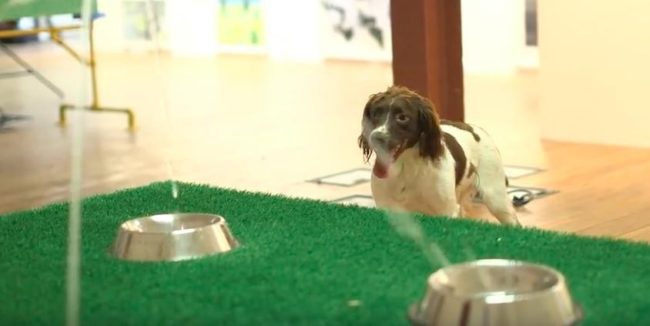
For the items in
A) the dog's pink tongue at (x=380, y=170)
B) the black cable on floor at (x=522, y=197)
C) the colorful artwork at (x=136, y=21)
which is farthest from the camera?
the colorful artwork at (x=136, y=21)

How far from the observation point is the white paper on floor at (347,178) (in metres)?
4.05

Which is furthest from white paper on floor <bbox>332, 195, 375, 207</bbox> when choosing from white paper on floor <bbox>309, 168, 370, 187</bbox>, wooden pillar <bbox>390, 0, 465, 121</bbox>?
wooden pillar <bbox>390, 0, 465, 121</bbox>

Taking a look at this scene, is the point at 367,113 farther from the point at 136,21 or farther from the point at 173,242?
the point at 136,21

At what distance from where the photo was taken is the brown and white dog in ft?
9.80

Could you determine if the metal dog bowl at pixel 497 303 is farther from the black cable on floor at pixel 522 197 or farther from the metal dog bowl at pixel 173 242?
the black cable on floor at pixel 522 197

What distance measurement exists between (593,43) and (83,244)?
2.57 metres

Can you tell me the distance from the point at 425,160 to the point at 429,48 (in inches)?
34.8

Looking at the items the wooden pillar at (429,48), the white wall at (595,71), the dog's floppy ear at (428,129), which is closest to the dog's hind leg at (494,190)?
the dog's floppy ear at (428,129)

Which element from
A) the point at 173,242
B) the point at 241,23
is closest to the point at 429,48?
the point at 173,242

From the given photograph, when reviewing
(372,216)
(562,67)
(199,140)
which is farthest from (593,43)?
(372,216)

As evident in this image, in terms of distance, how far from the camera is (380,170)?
312 cm

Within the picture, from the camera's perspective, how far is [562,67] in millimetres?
4801

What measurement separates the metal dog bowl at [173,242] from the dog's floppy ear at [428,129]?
1.91 feet

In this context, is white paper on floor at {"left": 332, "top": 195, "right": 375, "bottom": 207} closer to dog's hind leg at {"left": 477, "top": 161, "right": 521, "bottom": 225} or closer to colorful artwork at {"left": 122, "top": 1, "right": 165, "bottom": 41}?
dog's hind leg at {"left": 477, "top": 161, "right": 521, "bottom": 225}
